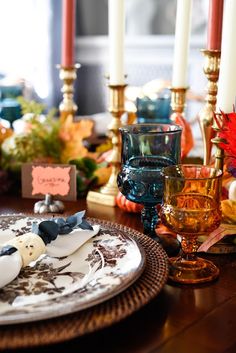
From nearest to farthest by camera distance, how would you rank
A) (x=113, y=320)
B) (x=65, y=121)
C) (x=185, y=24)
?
(x=113, y=320) < (x=185, y=24) < (x=65, y=121)

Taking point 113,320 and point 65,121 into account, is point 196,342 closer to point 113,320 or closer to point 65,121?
point 113,320

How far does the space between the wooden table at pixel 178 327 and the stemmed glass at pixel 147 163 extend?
0.18m

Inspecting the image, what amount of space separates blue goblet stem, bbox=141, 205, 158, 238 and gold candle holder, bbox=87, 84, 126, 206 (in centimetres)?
26

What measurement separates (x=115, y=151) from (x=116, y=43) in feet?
0.79

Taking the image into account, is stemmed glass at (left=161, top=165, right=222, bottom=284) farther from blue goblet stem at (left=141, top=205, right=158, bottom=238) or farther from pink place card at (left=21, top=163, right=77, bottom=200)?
pink place card at (left=21, top=163, right=77, bottom=200)

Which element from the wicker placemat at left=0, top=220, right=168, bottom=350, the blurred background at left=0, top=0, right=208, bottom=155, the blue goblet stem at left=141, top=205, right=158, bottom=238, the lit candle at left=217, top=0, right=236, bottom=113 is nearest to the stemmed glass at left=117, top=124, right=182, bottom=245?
the blue goblet stem at left=141, top=205, right=158, bottom=238

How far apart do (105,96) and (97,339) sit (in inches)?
159

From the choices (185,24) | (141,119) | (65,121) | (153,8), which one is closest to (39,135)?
(65,121)

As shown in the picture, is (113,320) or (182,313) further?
(182,313)

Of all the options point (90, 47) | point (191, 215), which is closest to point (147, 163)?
point (191, 215)

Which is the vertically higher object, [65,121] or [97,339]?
[65,121]

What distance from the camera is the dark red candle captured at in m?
1.31

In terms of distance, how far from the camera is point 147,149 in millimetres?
1077

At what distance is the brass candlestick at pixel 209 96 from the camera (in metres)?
1.29
